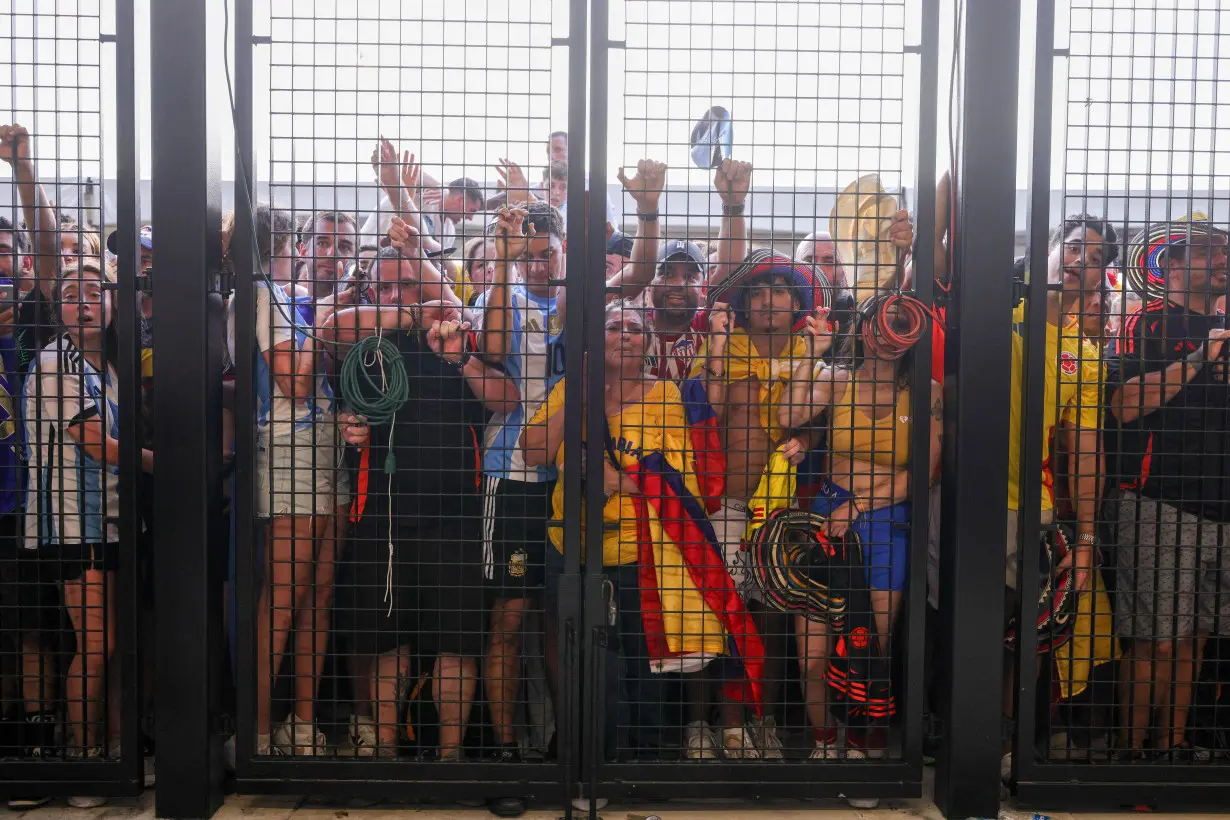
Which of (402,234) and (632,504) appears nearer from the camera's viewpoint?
(402,234)

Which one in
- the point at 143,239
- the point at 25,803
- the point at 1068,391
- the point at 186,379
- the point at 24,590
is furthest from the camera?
the point at 143,239

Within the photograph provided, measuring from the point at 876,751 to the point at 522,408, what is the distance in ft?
5.40

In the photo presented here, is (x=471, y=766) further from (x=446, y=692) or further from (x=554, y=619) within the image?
(x=554, y=619)

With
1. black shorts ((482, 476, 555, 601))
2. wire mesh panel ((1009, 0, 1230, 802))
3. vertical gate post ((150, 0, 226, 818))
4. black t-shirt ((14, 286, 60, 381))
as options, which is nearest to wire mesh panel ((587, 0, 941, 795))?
black shorts ((482, 476, 555, 601))

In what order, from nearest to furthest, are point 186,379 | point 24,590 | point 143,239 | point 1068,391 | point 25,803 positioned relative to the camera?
point 186,379 → point 25,803 → point 1068,391 → point 24,590 → point 143,239

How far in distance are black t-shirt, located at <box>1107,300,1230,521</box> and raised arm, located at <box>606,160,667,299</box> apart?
1522 mm

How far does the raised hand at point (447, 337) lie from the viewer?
2.85 meters

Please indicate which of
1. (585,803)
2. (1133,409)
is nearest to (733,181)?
(1133,409)

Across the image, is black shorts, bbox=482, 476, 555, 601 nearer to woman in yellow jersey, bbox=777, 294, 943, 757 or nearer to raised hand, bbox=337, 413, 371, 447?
raised hand, bbox=337, 413, 371, 447

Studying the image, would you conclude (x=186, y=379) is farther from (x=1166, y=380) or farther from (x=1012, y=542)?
(x=1166, y=380)

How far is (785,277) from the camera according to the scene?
290 centimetres

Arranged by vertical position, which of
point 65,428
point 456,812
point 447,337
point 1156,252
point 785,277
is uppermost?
point 1156,252

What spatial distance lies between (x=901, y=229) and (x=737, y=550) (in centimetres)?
116

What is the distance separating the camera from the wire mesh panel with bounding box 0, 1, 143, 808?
2.84 metres
